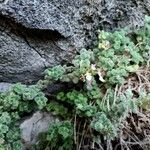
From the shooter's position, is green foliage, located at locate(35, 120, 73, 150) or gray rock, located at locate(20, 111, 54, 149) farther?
gray rock, located at locate(20, 111, 54, 149)

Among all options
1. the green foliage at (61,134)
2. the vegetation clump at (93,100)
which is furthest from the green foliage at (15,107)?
the green foliage at (61,134)

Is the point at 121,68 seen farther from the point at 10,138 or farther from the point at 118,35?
the point at 10,138

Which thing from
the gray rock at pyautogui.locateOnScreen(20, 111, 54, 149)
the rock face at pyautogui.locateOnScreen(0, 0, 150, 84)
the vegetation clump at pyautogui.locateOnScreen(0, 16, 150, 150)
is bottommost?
the gray rock at pyautogui.locateOnScreen(20, 111, 54, 149)

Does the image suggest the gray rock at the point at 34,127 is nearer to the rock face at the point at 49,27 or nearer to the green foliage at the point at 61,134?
the green foliage at the point at 61,134

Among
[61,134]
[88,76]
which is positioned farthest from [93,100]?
[61,134]

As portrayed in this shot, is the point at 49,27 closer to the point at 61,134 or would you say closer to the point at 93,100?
the point at 93,100

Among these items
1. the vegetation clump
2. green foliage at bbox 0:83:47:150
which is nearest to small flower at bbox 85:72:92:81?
the vegetation clump

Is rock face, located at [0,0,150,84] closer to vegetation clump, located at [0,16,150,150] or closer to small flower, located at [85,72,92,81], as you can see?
vegetation clump, located at [0,16,150,150]
